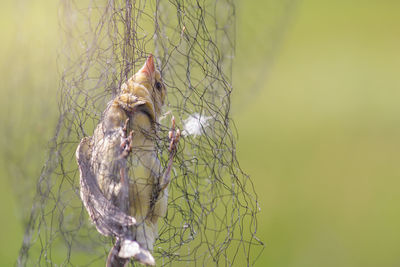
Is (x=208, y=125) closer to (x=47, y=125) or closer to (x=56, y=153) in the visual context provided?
(x=56, y=153)

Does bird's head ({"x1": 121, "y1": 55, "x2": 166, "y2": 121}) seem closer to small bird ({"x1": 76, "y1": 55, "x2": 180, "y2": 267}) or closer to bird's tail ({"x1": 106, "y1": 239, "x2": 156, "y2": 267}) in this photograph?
small bird ({"x1": 76, "y1": 55, "x2": 180, "y2": 267})

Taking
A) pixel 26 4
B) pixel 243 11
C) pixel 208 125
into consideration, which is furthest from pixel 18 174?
pixel 243 11

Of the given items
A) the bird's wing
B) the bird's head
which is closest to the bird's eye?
the bird's head

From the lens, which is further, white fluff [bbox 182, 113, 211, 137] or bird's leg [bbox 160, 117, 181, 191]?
white fluff [bbox 182, 113, 211, 137]

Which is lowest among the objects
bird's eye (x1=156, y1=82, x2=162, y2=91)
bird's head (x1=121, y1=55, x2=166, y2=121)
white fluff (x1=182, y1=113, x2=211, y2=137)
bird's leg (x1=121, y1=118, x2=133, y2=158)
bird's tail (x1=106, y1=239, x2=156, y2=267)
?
bird's tail (x1=106, y1=239, x2=156, y2=267)

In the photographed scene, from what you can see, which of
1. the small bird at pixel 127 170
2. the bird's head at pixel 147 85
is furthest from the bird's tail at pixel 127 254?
the bird's head at pixel 147 85

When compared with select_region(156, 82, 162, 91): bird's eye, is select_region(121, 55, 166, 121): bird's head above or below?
below
